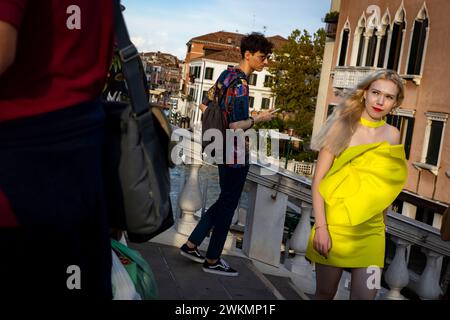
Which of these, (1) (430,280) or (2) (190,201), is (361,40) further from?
(1) (430,280)

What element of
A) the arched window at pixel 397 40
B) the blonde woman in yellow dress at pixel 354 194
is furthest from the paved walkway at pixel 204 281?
Answer: the arched window at pixel 397 40

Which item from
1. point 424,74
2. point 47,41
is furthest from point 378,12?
point 47,41

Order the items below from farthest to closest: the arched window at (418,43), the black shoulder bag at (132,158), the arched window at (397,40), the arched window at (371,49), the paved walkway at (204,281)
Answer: the arched window at (371,49) < the arched window at (397,40) < the arched window at (418,43) < the paved walkway at (204,281) < the black shoulder bag at (132,158)

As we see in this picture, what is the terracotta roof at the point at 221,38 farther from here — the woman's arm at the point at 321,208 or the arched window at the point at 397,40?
the woman's arm at the point at 321,208

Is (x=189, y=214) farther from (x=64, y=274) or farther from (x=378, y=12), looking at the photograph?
(x=378, y=12)

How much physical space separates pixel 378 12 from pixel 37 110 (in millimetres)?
23897

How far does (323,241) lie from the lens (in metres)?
2.75

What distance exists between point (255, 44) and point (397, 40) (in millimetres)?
19297

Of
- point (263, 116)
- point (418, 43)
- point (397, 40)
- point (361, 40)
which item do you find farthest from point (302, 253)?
point (361, 40)

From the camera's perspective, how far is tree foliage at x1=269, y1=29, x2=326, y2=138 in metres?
38.7

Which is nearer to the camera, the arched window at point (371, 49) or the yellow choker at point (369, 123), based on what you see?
the yellow choker at point (369, 123)

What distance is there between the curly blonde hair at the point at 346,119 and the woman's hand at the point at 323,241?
356 millimetres

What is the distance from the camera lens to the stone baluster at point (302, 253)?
13.7ft
